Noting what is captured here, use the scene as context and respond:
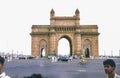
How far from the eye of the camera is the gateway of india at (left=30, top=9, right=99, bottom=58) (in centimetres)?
11138

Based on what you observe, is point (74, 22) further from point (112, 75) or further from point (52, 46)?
point (112, 75)

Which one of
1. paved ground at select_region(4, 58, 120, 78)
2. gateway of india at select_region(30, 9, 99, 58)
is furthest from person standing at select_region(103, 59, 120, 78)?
gateway of india at select_region(30, 9, 99, 58)

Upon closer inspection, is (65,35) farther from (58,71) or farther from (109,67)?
(109,67)

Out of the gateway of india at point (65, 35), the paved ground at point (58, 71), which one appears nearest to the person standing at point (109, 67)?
the paved ground at point (58, 71)

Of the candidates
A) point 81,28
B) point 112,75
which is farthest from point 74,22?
point 112,75

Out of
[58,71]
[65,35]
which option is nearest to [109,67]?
[58,71]

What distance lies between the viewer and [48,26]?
11294cm

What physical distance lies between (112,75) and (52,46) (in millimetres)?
106729

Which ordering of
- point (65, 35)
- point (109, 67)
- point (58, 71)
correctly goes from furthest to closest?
point (65, 35), point (58, 71), point (109, 67)

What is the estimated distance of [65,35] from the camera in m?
113

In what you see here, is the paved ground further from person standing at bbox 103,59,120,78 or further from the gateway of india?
the gateway of india

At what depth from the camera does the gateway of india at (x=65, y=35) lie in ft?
365

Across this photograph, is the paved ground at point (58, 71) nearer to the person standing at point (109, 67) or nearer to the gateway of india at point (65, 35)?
the person standing at point (109, 67)

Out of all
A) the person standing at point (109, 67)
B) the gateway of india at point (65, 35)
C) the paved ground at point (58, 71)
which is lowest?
the paved ground at point (58, 71)
